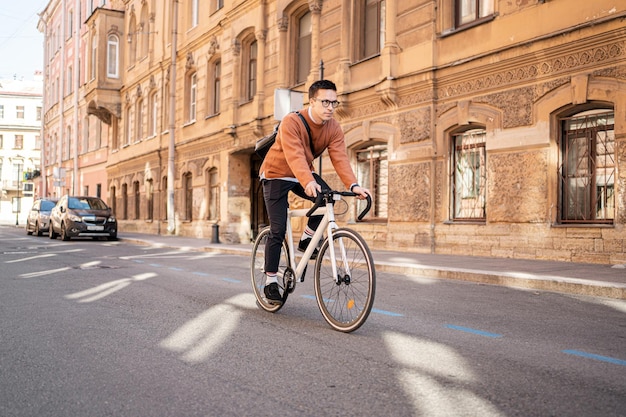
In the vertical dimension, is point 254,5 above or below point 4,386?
above

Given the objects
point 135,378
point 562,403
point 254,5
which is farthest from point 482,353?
point 254,5

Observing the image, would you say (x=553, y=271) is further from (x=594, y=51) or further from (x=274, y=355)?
(x=274, y=355)

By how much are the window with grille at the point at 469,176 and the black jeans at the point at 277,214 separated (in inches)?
349

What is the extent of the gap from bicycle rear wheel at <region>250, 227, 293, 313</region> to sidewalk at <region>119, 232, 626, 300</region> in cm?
418

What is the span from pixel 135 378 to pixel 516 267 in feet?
26.2

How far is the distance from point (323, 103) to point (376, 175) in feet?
38.4

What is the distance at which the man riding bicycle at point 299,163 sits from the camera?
508 cm

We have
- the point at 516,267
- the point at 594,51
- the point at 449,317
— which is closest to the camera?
the point at 449,317

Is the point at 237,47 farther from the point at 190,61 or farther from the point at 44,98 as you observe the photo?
the point at 44,98

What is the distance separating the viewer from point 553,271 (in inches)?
379

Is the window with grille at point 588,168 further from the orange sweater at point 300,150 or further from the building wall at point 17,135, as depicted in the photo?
the building wall at point 17,135

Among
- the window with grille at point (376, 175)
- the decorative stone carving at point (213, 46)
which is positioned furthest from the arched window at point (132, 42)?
the window with grille at point (376, 175)

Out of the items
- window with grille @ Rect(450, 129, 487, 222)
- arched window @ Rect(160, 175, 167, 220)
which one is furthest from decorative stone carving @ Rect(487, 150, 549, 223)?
arched window @ Rect(160, 175, 167, 220)

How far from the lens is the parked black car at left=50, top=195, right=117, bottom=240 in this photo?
2280 cm
